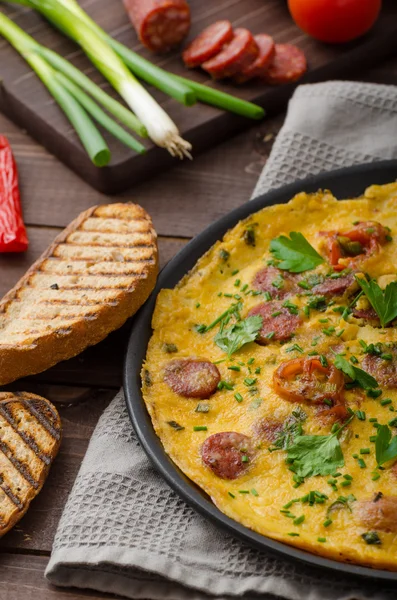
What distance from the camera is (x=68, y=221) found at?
5.56m

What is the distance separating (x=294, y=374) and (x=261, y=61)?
9.26 ft

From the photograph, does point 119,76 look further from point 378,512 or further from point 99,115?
point 378,512

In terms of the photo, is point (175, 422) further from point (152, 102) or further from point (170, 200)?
point (152, 102)

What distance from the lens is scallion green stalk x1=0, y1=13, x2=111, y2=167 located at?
546cm

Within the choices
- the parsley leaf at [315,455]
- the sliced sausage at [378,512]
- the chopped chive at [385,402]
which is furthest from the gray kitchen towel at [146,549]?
the chopped chive at [385,402]

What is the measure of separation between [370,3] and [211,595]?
13.9ft

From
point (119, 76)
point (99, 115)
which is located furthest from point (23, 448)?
point (119, 76)

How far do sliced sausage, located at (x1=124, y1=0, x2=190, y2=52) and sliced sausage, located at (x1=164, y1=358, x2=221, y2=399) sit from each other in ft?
9.83

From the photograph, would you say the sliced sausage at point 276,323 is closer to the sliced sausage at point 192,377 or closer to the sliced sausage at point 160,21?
the sliced sausage at point 192,377

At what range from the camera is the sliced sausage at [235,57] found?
19.3ft

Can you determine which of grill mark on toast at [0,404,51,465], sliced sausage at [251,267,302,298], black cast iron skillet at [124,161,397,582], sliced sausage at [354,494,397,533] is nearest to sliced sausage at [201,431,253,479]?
black cast iron skillet at [124,161,397,582]

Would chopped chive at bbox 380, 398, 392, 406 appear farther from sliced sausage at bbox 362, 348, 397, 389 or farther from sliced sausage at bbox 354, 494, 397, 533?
sliced sausage at bbox 354, 494, 397, 533

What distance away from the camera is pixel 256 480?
11.7 ft

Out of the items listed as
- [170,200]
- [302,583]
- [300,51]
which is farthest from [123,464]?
[300,51]
